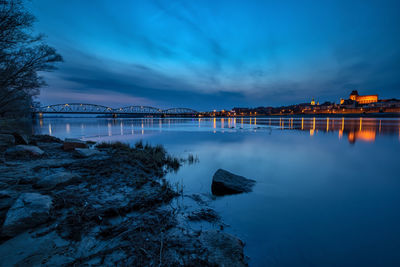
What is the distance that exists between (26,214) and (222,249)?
425 cm

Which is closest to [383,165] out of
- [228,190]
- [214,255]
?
[228,190]

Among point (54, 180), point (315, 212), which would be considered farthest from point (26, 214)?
point (315, 212)

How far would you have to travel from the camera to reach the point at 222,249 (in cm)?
358

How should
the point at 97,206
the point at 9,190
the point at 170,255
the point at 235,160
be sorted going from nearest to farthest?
the point at 170,255 < the point at 97,206 < the point at 9,190 < the point at 235,160

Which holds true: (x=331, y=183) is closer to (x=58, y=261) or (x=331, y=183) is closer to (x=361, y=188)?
(x=361, y=188)

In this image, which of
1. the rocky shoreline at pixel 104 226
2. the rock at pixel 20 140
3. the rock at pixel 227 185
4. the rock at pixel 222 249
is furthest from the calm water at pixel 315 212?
the rock at pixel 20 140

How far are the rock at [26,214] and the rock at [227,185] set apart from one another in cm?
524

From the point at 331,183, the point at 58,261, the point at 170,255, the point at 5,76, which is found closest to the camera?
the point at 58,261

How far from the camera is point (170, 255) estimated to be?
3.34 meters

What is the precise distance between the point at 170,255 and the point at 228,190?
4140 mm

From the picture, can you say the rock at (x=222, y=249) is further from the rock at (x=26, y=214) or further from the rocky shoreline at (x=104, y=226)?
the rock at (x=26, y=214)

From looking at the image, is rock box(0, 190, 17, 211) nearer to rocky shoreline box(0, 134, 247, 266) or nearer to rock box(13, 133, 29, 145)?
rocky shoreline box(0, 134, 247, 266)

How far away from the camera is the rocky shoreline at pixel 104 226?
3203mm

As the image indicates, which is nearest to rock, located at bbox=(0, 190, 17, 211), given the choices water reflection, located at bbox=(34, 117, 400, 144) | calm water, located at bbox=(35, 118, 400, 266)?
calm water, located at bbox=(35, 118, 400, 266)
